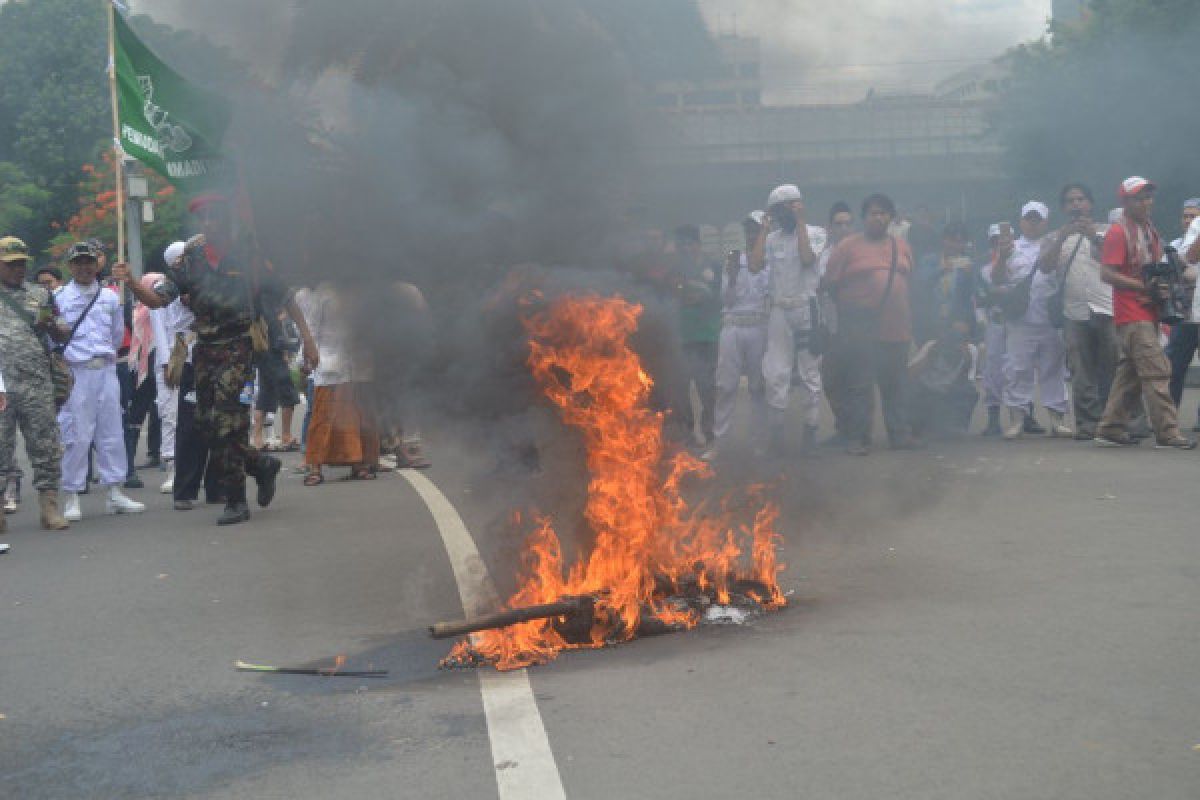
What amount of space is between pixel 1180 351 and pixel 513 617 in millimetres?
9128

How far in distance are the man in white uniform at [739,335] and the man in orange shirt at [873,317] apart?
0.63 metres

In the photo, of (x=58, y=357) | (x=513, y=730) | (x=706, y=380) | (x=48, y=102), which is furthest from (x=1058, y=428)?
(x=48, y=102)

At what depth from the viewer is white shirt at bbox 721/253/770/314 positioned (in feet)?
40.7

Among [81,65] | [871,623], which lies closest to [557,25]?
[871,623]

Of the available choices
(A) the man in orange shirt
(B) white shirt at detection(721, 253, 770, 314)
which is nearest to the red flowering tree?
(B) white shirt at detection(721, 253, 770, 314)

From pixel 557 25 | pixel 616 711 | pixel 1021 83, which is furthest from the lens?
pixel 1021 83

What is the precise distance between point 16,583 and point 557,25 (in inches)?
167

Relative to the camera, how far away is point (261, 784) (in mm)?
4008

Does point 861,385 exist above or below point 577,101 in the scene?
below

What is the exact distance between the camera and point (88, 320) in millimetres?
10781

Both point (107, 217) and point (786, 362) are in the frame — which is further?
point (107, 217)

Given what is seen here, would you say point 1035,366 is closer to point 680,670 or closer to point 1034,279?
point 1034,279

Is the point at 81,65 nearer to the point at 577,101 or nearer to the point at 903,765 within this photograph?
the point at 577,101

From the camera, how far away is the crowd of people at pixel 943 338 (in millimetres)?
11273
